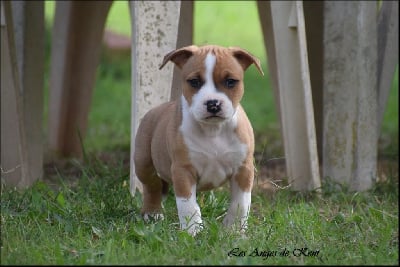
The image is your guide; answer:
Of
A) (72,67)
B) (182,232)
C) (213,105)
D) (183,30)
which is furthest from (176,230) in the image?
(72,67)

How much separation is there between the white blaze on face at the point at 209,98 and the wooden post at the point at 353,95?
2.04 meters

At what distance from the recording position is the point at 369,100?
646 cm

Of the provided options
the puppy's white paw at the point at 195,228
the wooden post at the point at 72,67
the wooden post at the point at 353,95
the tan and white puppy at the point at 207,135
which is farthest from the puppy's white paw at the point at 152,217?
the wooden post at the point at 72,67

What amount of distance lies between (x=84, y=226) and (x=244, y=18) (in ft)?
45.5

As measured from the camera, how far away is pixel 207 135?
189 inches

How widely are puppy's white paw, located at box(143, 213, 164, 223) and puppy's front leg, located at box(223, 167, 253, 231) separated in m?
0.42

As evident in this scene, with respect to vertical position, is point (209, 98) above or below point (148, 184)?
above

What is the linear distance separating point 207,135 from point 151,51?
4.82 ft

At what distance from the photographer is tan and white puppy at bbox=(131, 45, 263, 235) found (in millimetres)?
4578

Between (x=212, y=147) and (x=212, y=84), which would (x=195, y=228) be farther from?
(x=212, y=84)

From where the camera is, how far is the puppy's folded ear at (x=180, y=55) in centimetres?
477

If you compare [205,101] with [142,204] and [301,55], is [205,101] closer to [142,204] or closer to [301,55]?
[142,204]

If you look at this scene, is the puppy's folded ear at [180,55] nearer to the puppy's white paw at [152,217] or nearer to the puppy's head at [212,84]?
the puppy's head at [212,84]

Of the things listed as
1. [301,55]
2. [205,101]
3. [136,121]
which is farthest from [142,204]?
[301,55]
